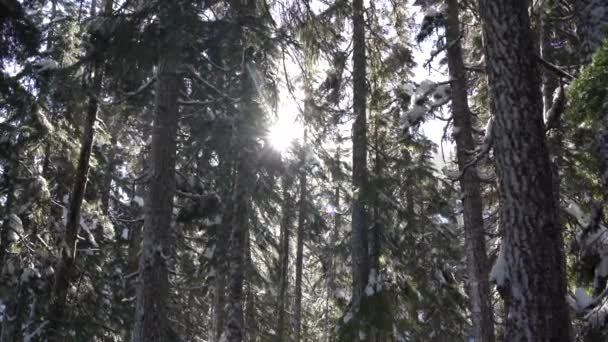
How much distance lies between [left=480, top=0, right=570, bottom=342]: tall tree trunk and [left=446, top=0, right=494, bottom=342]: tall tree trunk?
3887 millimetres

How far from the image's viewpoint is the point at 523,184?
4.96 m

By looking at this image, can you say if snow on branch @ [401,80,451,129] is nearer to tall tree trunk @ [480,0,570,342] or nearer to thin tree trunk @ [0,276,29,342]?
tall tree trunk @ [480,0,570,342]

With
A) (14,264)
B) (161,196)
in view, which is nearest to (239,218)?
(161,196)

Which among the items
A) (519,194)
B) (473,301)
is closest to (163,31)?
(519,194)

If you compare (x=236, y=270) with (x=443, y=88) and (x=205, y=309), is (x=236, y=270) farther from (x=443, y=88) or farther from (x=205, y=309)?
(x=205, y=309)

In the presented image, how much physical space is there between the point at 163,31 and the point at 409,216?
7738mm

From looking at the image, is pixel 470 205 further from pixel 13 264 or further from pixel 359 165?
pixel 13 264

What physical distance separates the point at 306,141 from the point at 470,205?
3967mm

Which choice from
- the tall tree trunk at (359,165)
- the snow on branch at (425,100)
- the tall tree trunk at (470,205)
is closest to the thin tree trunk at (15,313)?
the tall tree trunk at (359,165)

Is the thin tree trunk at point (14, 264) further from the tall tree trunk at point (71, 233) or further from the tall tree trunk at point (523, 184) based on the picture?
the tall tree trunk at point (523, 184)

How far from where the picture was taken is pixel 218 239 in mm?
13859

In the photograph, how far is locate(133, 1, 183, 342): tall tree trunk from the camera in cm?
795

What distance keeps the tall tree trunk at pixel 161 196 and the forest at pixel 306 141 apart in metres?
0.03

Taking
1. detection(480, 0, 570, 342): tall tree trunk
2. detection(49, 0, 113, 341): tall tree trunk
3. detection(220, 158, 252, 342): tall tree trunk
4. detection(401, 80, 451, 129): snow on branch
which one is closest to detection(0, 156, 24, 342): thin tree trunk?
detection(49, 0, 113, 341): tall tree trunk
